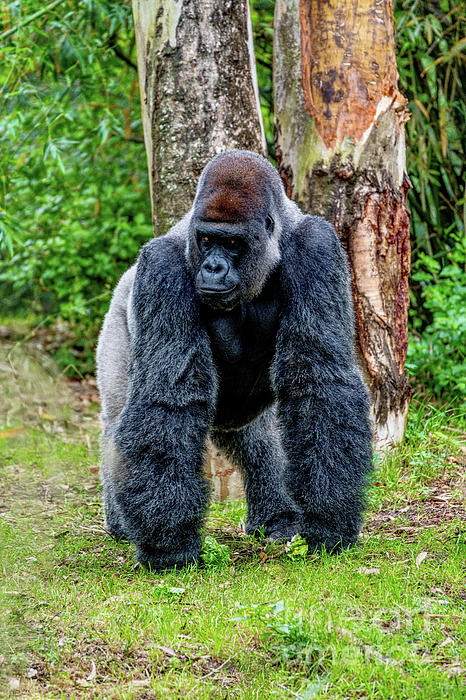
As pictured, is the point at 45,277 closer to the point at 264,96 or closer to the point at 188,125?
the point at 264,96

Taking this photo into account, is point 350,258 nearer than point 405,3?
Yes

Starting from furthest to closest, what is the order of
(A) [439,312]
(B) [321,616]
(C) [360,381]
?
(A) [439,312] < (C) [360,381] < (B) [321,616]

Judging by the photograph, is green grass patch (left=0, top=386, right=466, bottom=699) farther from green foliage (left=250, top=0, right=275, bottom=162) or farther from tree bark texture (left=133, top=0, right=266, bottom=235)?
green foliage (left=250, top=0, right=275, bottom=162)

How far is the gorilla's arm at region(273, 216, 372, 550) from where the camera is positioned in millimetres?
3309

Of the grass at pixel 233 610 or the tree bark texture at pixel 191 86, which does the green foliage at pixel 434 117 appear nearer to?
the tree bark texture at pixel 191 86

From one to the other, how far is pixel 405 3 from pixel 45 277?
3.71m

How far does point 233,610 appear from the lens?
2.80 metres

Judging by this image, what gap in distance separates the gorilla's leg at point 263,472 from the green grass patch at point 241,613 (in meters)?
0.16

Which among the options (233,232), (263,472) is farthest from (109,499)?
(233,232)

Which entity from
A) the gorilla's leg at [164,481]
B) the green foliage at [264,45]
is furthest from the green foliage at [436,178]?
the gorilla's leg at [164,481]

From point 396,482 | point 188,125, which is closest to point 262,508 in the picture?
point 396,482

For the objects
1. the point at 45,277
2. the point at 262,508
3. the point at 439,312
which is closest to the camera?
the point at 262,508

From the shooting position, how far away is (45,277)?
7.35m

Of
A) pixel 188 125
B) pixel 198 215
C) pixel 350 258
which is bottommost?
pixel 350 258
